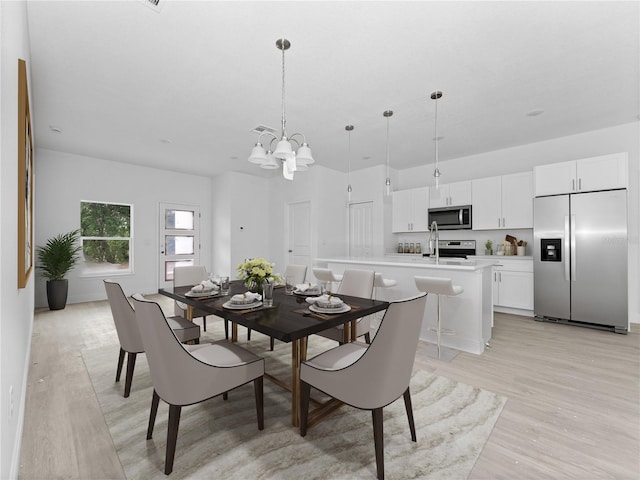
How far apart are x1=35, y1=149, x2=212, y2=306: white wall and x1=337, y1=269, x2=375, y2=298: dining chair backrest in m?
5.03

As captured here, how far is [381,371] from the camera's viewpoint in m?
1.47

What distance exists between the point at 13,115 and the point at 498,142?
5.60 metres

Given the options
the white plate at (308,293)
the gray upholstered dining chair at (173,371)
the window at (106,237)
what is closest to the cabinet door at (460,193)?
the white plate at (308,293)

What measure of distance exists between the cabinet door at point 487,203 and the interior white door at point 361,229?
1.97 meters

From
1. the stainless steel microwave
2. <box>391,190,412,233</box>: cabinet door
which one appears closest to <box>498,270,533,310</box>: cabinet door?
the stainless steel microwave

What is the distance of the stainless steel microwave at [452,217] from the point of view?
5.26 meters

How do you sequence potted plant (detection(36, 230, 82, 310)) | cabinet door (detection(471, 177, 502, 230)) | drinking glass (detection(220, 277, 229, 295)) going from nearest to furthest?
1. drinking glass (detection(220, 277, 229, 295))
2. potted plant (detection(36, 230, 82, 310))
3. cabinet door (detection(471, 177, 502, 230))

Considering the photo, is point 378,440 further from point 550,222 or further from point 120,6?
point 550,222

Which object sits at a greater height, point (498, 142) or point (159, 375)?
point (498, 142)

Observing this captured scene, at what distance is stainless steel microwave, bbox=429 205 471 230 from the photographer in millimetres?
5262

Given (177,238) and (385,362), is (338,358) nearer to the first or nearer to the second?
(385,362)

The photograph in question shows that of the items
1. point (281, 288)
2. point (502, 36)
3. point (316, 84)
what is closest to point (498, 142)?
point (502, 36)

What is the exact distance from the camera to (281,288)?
298 centimetres

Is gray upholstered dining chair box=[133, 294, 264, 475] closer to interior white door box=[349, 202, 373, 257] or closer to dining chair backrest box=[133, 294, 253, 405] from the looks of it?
dining chair backrest box=[133, 294, 253, 405]
